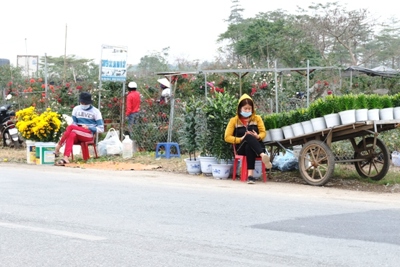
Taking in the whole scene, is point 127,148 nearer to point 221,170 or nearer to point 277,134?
point 221,170

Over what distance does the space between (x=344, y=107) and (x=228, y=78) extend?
957 cm

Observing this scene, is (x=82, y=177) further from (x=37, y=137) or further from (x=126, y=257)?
(x=126, y=257)

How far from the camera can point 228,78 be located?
71.7ft

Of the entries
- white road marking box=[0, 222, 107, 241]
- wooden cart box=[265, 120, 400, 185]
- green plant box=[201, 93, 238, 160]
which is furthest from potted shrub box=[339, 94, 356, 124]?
white road marking box=[0, 222, 107, 241]

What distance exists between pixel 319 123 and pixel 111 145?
→ 627 cm

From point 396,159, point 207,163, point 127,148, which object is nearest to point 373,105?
point 396,159

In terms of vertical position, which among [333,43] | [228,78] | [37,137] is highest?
[333,43]

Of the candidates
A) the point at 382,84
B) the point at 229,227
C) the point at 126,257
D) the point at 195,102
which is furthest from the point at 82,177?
the point at 382,84

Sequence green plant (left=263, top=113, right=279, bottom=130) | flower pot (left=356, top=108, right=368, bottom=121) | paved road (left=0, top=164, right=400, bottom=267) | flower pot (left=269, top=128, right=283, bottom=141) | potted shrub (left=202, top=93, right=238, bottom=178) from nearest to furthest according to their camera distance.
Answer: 1. paved road (left=0, top=164, right=400, bottom=267)
2. flower pot (left=356, top=108, right=368, bottom=121)
3. flower pot (left=269, top=128, right=283, bottom=141)
4. green plant (left=263, top=113, right=279, bottom=130)
5. potted shrub (left=202, top=93, right=238, bottom=178)

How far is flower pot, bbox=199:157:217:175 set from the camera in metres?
14.3

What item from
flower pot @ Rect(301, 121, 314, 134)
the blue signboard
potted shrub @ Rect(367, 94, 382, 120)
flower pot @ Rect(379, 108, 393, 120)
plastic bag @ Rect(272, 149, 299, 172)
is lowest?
plastic bag @ Rect(272, 149, 299, 172)

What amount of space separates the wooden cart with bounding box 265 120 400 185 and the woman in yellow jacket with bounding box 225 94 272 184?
1.45ft

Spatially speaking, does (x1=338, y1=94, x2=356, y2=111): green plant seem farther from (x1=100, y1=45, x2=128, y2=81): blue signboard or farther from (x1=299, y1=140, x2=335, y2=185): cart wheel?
(x1=100, y1=45, x2=128, y2=81): blue signboard

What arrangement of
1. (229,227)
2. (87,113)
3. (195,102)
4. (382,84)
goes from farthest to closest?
(382,84) < (87,113) < (195,102) < (229,227)
